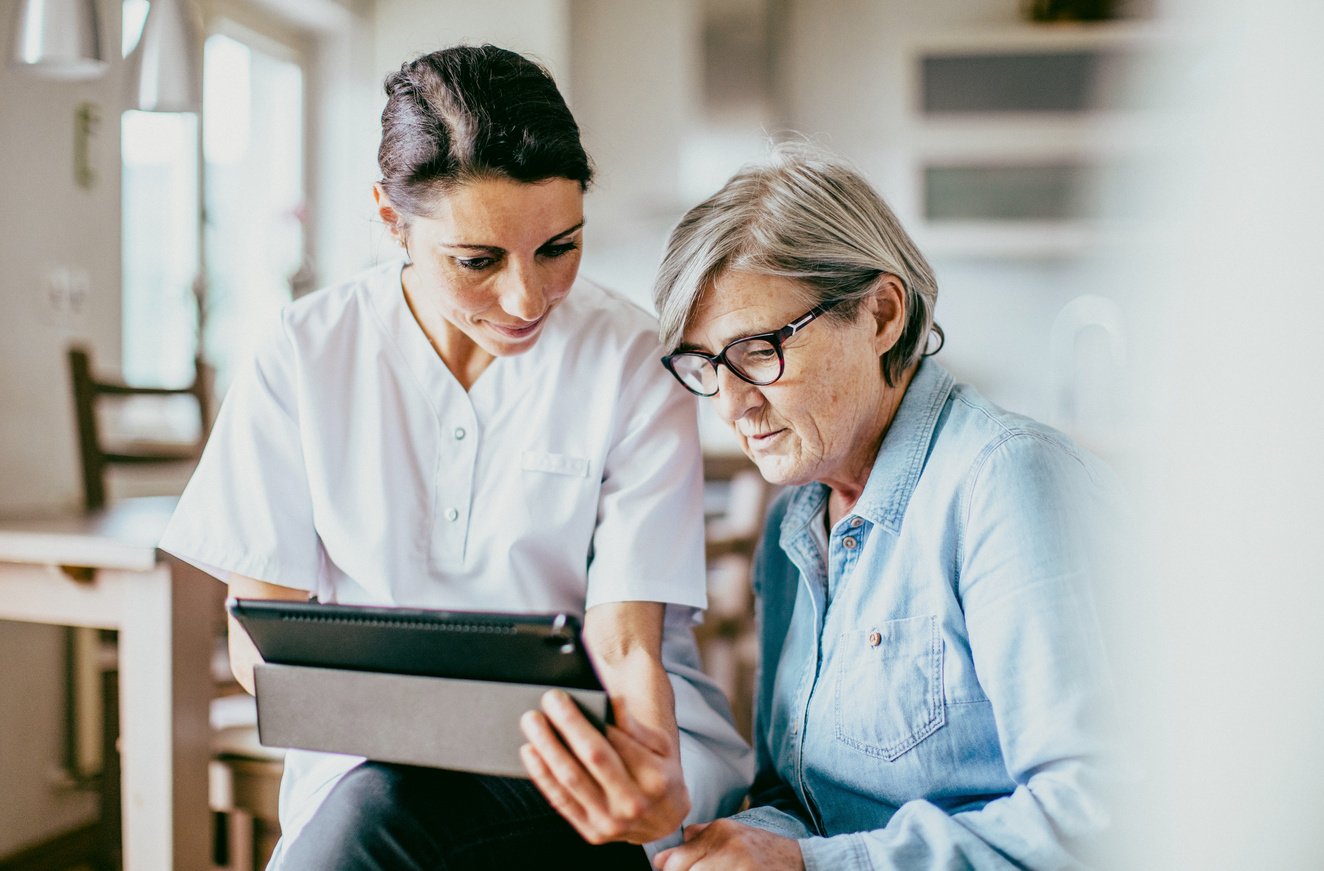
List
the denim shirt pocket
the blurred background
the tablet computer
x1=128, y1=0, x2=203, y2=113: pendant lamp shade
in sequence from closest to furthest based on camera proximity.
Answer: the blurred background < the tablet computer < the denim shirt pocket < x1=128, y1=0, x2=203, y2=113: pendant lamp shade

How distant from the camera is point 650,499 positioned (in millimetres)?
1142

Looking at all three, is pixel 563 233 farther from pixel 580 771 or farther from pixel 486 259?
pixel 580 771

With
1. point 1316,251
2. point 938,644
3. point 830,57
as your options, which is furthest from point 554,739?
point 830,57

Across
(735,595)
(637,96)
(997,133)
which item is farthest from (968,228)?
(735,595)

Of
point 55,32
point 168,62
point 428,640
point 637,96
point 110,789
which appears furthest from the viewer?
point 637,96

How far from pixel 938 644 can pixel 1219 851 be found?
673mm

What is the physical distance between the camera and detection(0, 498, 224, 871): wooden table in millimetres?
1381

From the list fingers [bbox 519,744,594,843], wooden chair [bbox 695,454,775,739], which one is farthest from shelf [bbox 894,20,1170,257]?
fingers [bbox 519,744,594,843]

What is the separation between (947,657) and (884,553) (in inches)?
4.7

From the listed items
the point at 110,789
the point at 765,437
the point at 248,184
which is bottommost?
the point at 110,789

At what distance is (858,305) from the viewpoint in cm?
103

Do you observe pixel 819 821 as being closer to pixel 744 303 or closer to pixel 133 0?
pixel 744 303

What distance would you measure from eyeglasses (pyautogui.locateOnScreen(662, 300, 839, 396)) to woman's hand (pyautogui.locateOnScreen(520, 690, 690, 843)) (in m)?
0.36

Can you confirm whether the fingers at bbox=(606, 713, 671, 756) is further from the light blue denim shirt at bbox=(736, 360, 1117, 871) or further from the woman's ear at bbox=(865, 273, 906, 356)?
the woman's ear at bbox=(865, 273, 906, 356)
